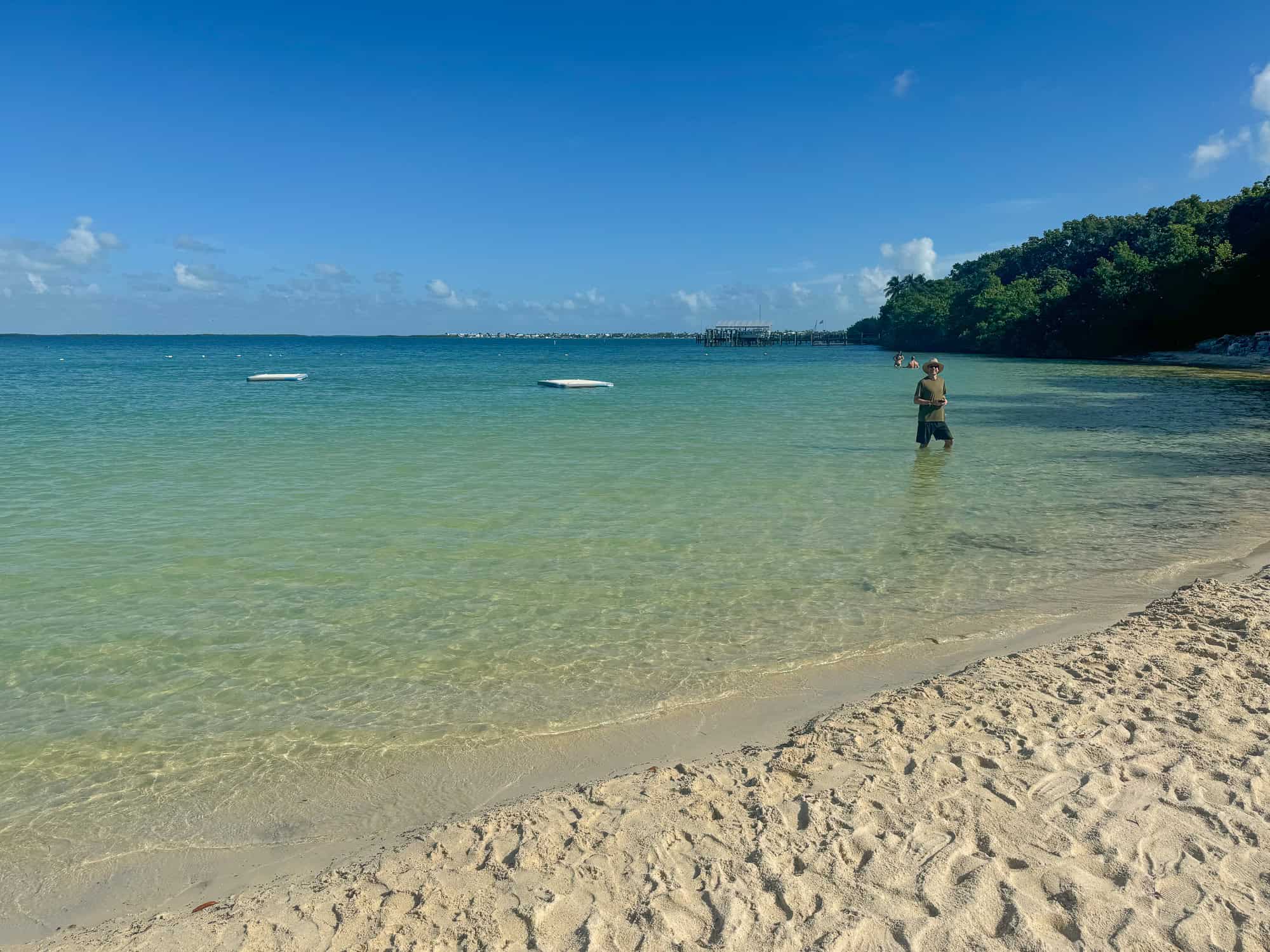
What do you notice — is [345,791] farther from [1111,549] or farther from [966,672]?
[1111,549]

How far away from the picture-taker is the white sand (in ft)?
10.1

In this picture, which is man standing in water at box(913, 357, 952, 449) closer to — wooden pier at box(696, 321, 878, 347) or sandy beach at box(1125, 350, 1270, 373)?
sandy beach at box(1125, 350, 1270, 373)

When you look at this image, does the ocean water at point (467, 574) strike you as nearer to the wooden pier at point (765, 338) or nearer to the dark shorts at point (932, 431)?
the dark shorts at point (932, 431)

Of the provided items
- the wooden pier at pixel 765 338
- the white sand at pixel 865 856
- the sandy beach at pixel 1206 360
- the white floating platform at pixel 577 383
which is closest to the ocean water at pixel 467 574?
the white sand at pixel 865 856

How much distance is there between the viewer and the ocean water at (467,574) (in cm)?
508

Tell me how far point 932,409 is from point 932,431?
57cm

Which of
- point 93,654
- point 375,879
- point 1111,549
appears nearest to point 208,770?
point 375,879

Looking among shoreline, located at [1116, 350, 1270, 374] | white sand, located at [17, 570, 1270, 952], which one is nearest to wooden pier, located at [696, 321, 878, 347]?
shoreline, located at [1116, 350, 1270, 374]

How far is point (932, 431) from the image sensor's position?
1714 centimetres

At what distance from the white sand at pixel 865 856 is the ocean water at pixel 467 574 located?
1081mm

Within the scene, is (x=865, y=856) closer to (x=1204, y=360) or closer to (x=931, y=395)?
(x=931, y=395)

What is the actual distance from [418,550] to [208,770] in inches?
195

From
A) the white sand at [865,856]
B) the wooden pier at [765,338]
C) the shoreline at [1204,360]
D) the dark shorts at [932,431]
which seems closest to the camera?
the white sand at [865,856]

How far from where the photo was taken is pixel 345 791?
449 centimetres
